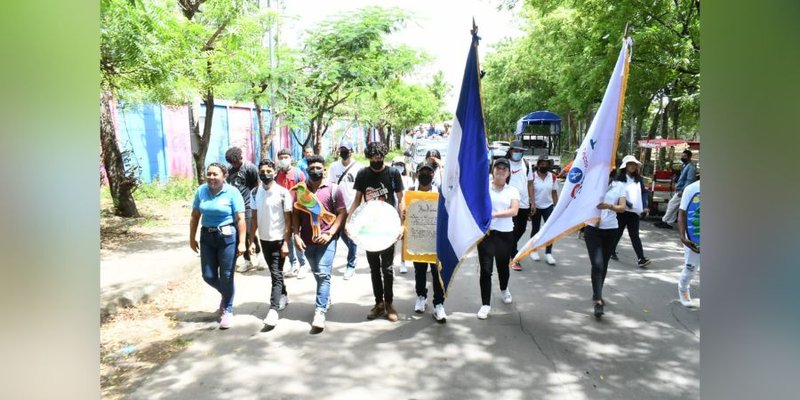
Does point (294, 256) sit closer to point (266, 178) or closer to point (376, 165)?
point (266, 178)

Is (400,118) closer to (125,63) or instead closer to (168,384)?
(125,63)

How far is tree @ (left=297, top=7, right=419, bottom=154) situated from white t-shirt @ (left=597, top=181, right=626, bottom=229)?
8920 mm

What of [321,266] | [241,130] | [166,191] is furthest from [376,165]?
[241,130]

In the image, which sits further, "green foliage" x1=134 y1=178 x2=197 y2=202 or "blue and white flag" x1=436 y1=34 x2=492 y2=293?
"green foliage" x1=134 y1=178 x2=197 y2=202

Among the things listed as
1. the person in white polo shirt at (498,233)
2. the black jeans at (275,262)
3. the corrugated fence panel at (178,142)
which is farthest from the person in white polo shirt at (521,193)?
the corrugated fence panel at (178,142)

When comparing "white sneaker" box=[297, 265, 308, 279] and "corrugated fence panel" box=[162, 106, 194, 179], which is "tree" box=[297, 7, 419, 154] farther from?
"white sneaker" box=[297, 265, 308, 279]

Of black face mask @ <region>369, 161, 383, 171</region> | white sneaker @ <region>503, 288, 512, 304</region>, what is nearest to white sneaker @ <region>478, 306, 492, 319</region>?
white sneaker @ <region>503, 288, 512, 304</region>

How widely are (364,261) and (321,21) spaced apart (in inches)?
312

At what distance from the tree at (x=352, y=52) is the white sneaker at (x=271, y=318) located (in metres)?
9.14

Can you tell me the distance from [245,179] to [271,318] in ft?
8.58

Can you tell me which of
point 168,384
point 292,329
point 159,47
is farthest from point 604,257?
point 159,47

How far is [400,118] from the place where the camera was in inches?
1745

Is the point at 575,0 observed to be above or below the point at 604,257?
above

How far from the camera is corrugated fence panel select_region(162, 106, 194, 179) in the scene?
57.8 ft
